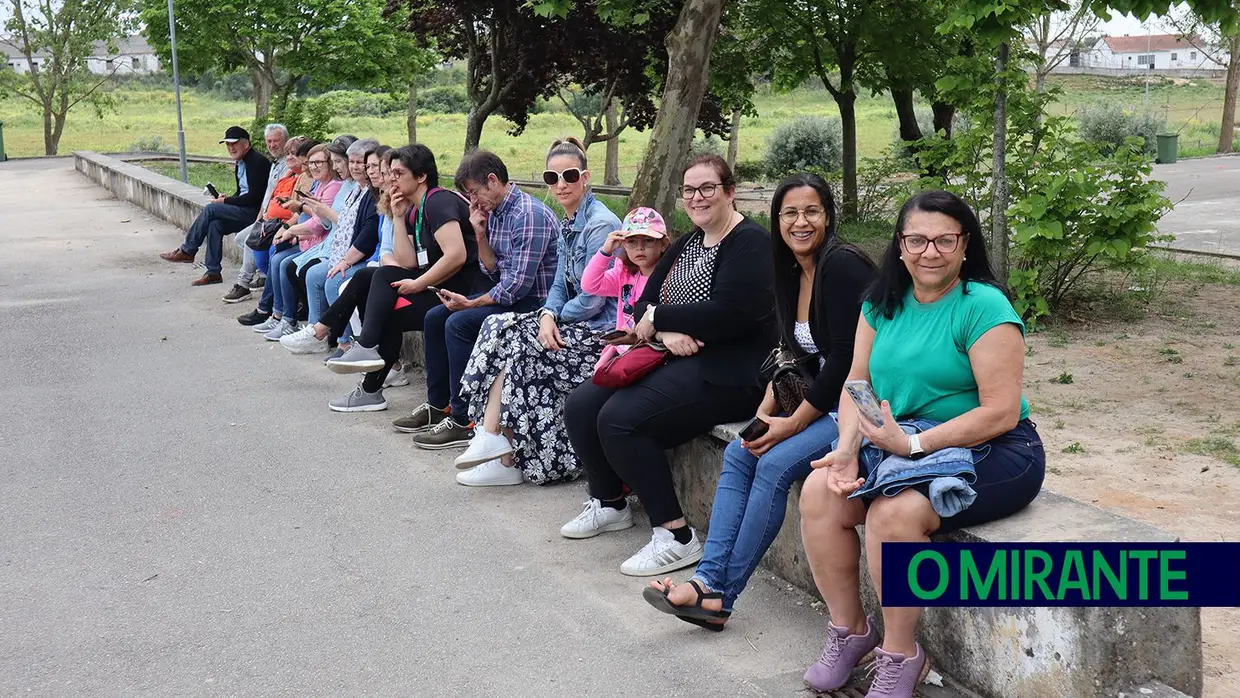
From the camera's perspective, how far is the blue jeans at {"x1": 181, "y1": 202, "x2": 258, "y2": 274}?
41.2 feet

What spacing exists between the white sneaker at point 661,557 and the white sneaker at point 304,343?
4.85 m

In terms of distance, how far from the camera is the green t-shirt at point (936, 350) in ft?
12.1

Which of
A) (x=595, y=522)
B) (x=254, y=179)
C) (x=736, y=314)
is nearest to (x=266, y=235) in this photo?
(x=254, y=179)

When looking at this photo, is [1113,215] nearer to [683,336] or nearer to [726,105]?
[683,336]

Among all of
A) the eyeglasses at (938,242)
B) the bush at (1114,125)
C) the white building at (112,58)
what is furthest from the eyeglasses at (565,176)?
the white building at (112,58)

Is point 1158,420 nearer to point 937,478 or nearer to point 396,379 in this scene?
point 937,478

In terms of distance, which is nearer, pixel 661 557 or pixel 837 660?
pixel 837 660

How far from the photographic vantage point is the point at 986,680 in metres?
3.65

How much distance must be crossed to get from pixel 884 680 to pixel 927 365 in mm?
920

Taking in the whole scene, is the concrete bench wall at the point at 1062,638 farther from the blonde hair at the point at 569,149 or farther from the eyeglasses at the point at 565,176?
the blonde hair at the point at 569,149

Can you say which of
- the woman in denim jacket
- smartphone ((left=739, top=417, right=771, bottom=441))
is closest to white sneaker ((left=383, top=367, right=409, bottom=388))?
the woman in denim jacket

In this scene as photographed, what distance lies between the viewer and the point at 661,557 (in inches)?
191

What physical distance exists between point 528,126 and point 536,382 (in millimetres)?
53061

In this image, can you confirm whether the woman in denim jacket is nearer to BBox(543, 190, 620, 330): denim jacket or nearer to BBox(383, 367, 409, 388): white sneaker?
BBox(543, 190, 620, 330): denim jacket
